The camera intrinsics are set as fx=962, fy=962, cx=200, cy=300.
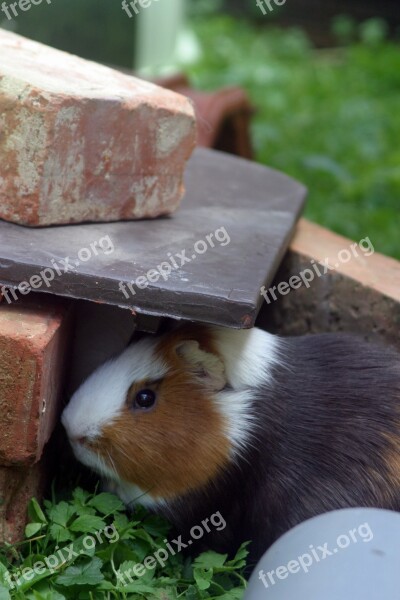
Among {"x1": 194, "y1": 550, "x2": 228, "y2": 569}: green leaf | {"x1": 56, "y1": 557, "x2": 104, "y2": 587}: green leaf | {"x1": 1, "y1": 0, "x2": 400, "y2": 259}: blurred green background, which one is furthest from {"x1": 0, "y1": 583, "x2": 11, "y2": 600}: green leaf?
{"x1": 1, "y1": 0, "x2": 400, "y2": 259}: blurred green background

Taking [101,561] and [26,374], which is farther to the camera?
[101,561]

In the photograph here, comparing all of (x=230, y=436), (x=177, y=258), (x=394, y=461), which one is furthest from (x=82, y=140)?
(x=394, y=461)

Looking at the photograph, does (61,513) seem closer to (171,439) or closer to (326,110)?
(171,439)

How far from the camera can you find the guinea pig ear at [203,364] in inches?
109

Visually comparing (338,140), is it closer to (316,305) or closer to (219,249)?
(316,305)

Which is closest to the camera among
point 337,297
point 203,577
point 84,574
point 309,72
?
point 84,574

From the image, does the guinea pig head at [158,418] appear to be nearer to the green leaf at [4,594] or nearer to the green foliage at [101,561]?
the green foliage at [101,561]

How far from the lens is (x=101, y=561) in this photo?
2586 mm

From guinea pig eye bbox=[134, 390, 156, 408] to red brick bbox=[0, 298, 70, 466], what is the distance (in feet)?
0.85

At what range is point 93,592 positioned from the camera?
2516mm

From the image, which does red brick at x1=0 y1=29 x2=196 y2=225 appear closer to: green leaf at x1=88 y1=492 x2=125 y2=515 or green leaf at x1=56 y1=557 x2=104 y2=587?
green leaf at x1=88 y1=492 x2=125 y2=515

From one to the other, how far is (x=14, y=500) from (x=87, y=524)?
0.22 metres

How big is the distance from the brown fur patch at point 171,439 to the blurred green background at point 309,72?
249cm

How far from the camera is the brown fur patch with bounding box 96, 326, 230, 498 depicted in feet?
8.87
